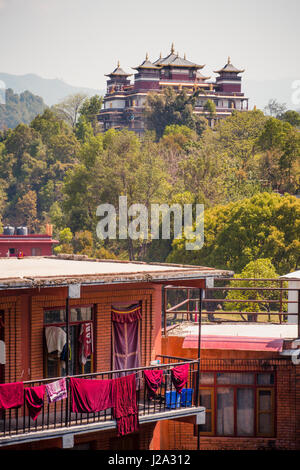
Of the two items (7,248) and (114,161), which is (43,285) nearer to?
(7,248)

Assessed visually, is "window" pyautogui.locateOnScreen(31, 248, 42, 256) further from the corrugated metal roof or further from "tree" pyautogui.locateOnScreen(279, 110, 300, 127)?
"tree" pyautogui.locateOnScreen(279, 110, 300, 127)

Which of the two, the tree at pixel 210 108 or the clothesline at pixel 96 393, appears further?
the tree at pixel 210 108

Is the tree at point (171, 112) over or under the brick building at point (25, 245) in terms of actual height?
over

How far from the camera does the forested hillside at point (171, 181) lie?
59.3m

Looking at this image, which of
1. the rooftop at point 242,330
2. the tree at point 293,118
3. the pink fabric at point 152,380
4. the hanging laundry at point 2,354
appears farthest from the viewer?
the tree at point 293,118

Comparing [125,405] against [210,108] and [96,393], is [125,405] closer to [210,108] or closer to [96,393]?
[96,393]

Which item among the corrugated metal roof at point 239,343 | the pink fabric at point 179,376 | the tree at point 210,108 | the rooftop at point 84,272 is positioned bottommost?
the pink fabric at point 179,376

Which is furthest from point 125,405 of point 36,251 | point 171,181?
point 171,181

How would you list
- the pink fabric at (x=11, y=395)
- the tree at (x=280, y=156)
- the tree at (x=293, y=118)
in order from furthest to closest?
the tree at (x=293, y=118)
the tree at (x=280, y=156)
the pink fabric at (x=11, y=395)

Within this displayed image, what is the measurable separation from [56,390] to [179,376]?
322 cm

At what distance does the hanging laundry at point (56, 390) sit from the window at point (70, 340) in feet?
3.87

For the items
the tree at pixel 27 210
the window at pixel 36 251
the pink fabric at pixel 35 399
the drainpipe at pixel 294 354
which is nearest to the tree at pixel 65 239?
the window at pixel 36 251

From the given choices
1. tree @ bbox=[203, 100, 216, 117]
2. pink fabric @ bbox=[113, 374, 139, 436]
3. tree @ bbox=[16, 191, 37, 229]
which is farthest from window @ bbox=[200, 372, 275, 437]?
tree @ bbox=[203, 100, 216, 117]

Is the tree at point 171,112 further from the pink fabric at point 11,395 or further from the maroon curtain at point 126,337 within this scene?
the pink fabric at point 11,395
